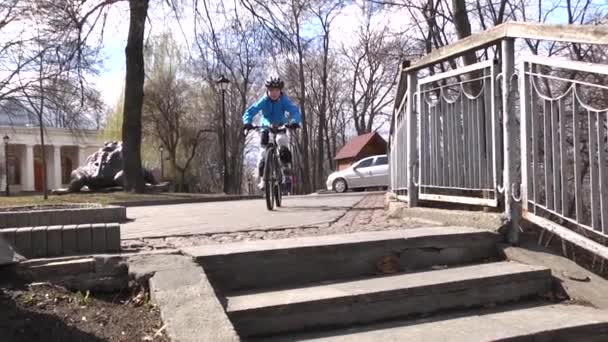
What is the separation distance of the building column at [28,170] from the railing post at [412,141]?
70.6 m

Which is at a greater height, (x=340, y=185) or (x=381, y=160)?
(x=381, y=160)

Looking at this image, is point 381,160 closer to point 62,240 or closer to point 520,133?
point 520,133

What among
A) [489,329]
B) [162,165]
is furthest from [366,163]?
[489,329]

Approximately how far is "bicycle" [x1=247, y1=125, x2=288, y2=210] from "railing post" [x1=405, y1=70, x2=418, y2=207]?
8.44ft

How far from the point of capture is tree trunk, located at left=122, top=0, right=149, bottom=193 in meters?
20.2

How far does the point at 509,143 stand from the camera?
15.1 feet

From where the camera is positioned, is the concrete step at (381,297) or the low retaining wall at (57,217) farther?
the low retaining wall at (57,217)

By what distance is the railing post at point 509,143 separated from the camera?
4566mm

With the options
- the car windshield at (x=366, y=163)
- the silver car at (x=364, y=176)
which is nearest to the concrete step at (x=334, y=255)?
the silver car at (x=364, y=176)

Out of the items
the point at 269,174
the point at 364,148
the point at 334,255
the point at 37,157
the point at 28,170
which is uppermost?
the point at 37,157

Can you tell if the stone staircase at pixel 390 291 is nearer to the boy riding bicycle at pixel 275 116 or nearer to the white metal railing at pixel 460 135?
the white metal railing at pixel 460 135

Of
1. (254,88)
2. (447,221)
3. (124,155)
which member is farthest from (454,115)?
(254,88)

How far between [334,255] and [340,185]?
2658cm

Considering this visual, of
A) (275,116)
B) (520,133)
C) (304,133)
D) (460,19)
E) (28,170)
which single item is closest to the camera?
(520,133)
